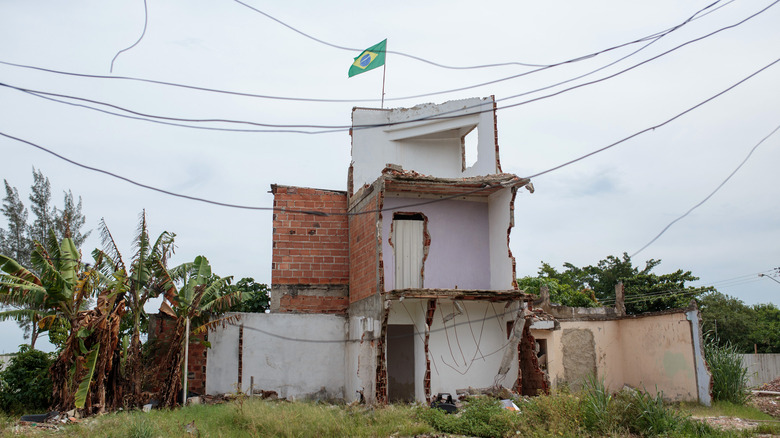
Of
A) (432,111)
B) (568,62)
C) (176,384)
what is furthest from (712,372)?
(176,384)

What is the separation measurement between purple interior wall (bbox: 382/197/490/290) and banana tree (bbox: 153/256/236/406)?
441 cm

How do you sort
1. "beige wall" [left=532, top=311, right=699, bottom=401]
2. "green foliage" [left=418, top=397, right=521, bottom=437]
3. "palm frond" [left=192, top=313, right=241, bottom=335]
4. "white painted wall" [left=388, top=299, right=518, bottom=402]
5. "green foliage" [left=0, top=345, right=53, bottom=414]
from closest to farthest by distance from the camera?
"green foliage" [left=418, top=397, right=521, bottom=437] < "green foliage" [left=0, top=345, right=53, bottom=414] < "white painted wall" [left=388, top=299, right=518, bottom=402] < "palm frond" [left=192, top=313, right=241, bottom=335] < "beige wall" [left=532, top=311, right=699, bottom=401]

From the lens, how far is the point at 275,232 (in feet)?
60.0

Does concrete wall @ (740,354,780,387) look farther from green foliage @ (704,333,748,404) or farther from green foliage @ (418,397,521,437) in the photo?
green foliage @ (418,397,521,437)

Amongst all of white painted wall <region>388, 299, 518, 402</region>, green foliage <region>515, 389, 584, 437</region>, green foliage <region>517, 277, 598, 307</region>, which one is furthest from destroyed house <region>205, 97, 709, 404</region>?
green foliage <region>517, 277, 598, 307</region>

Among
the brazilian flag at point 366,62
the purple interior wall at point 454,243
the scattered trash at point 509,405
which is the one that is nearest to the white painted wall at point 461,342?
the purple interior wall at point 454,243

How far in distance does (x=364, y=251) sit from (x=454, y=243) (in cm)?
246

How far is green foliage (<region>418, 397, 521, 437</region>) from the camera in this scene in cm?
1144

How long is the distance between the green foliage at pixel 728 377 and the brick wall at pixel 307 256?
955 centimetres

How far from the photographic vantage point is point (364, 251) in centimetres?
1662

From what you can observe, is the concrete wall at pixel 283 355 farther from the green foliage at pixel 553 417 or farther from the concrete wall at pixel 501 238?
the green foliage at pixel 553 417

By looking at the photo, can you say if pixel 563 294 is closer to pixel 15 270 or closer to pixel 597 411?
pixel 597 411

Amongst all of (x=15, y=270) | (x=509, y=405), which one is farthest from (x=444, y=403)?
(x=15, y=270)

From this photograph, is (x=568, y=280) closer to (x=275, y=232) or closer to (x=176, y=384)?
(x=275, y=232)
